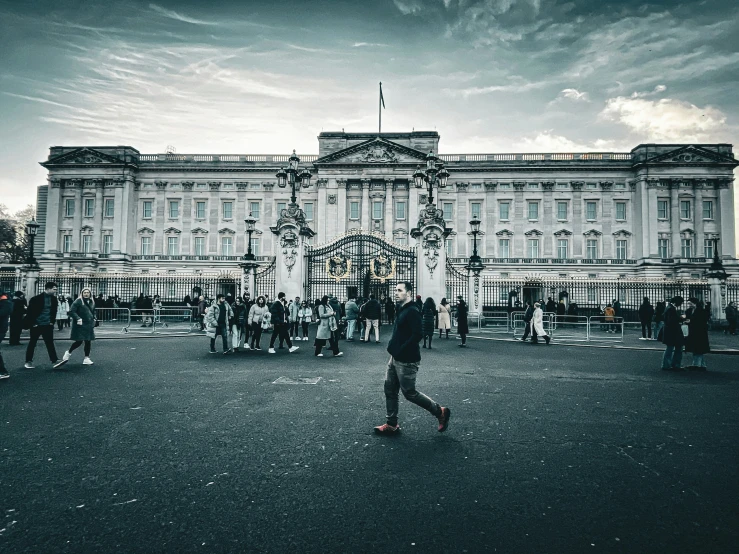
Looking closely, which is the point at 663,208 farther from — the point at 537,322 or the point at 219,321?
the point at 219,321

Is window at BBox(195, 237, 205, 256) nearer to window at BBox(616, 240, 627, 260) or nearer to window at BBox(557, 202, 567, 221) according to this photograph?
window at BBox(557, 202, 567, 221)

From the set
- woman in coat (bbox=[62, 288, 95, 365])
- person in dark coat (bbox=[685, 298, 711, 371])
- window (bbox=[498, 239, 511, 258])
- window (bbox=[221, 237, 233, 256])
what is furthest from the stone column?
person in dark coat (bbox=[685, 298, 711, 371])

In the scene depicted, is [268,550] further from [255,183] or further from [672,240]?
[672,240]

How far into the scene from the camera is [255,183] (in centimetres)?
5025

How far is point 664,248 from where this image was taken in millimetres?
46812

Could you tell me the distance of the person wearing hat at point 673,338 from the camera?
9.78 m

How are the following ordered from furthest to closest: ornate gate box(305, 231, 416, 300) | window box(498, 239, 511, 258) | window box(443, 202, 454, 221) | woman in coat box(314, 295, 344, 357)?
window box(443, 202, 454, 221) < window box(498, 239, 511, 258) < ornate gate box(305, 231, 416, 300) < woman in coat box(314, 295, 344, 357)

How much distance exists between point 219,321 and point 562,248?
45.1 m

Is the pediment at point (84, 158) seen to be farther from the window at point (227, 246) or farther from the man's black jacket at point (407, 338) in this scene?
the man's black jacket at point (407, 338)

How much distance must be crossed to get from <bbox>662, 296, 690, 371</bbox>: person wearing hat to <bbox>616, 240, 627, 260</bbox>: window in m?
43.1

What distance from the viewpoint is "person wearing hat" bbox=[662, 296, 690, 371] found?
978cm

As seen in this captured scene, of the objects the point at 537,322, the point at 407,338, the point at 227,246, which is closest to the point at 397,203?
the point at 227,246

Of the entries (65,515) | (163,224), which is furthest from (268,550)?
(163,224)

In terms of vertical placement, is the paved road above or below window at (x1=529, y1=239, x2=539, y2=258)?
below
